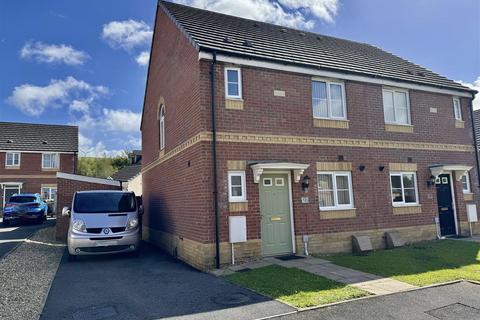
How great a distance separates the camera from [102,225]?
10336mm

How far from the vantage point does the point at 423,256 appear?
9938 millimetres

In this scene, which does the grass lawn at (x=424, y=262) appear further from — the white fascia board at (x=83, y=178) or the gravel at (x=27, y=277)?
the white fascia board at (x=83, y=178)

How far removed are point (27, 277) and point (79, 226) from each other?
85.1 inches

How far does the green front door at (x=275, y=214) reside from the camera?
10008 millimetres

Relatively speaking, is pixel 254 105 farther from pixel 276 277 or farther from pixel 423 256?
pixel 423 256

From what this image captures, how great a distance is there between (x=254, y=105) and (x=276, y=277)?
16.3ft

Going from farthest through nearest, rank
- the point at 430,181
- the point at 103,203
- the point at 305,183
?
1. the point at 430,181
2. the point at 103,203
3. the point at 305,183

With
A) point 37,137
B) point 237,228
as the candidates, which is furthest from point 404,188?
point 37,137

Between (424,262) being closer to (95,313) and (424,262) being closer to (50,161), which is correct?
(95,313)

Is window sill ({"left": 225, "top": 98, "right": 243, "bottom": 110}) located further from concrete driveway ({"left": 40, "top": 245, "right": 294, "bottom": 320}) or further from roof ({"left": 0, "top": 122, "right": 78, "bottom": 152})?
roof ({"left": 0, "top": 122, "right": 78, "bottom": 152})

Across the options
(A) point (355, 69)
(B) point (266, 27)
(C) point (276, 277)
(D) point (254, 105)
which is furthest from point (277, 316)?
(B) point (266, 27)

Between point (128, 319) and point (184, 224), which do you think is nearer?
point (128, 319)

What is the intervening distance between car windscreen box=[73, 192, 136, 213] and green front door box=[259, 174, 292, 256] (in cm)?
445

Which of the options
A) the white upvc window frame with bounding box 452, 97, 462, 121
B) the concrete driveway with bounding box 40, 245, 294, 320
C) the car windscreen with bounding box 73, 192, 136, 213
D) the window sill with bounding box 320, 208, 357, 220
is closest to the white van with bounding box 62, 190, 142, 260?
the car windscreen with bounding box 73, 192, 136, 213
